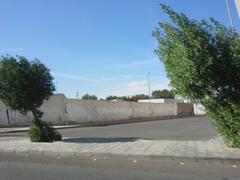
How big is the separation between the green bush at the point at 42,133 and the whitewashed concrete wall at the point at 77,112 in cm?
1632

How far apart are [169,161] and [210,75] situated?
8.55 ft

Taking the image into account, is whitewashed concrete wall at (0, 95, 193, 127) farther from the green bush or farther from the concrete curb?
the concrete curb

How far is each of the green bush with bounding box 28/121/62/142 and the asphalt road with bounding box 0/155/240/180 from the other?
13.6ft

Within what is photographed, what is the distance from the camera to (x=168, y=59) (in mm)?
12242

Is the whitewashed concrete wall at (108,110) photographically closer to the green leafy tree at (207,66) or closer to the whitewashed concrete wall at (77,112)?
the whitewashed concrete wall at (77,112)

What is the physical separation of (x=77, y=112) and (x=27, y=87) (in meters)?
29.5

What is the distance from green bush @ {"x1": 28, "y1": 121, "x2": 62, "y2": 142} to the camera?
15997mm

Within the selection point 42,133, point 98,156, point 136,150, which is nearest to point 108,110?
point 42,133

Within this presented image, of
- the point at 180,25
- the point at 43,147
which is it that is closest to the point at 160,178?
the point at 180,25

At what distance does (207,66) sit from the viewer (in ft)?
37.6

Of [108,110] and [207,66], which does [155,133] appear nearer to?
[207,66]

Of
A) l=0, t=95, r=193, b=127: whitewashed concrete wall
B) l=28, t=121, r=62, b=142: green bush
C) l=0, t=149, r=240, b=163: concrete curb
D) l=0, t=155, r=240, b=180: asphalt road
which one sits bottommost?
l=0, t=155, r=240, b=180: asphalt road

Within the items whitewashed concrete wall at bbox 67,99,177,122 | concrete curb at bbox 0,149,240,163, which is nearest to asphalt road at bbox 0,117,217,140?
concrete curb at bbox 0,149,240,163

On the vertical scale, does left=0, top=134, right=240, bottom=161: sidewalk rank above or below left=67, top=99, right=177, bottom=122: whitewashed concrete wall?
below
